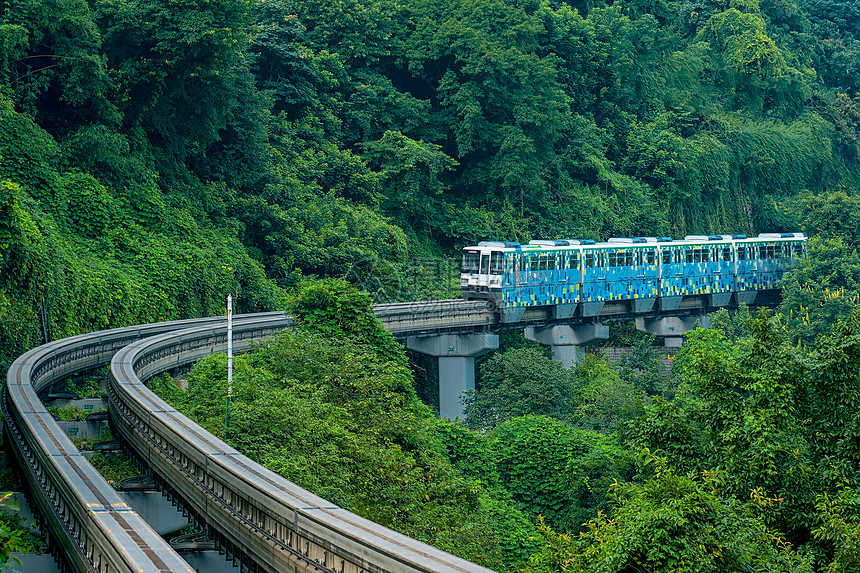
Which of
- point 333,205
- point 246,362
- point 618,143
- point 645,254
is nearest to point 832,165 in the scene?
point 618,143

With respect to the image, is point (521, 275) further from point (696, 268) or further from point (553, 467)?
point (553, 467)

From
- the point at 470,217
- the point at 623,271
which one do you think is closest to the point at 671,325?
the point at 623,271

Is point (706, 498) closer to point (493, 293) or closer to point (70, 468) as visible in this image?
point (70, 468)

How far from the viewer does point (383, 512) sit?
63.1ft

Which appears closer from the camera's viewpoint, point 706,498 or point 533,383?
point 706,498

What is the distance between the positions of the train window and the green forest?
14.1 ft

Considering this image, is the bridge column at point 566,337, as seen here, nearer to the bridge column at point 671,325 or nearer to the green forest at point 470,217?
the green forest at point 470,217

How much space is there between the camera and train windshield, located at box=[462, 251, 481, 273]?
42594mm

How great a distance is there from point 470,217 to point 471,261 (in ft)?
36.9

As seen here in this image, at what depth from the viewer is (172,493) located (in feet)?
59.5

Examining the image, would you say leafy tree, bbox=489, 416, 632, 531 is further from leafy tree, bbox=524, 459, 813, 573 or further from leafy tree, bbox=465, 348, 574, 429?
leafy tree, bbox=524, 459, 813, 573

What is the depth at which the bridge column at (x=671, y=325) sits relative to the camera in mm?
50812

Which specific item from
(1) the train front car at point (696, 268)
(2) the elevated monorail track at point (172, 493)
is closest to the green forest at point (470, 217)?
(2) the elevated monorail track at point (172, 493)

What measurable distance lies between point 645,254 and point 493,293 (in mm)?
8356
